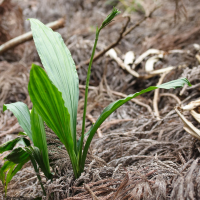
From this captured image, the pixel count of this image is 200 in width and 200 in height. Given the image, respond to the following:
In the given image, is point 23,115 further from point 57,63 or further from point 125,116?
point 125,116

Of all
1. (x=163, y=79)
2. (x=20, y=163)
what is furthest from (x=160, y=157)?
(x=163, y=79)

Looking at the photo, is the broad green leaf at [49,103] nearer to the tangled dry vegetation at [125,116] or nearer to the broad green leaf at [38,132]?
the broad green leaf at [38,132]

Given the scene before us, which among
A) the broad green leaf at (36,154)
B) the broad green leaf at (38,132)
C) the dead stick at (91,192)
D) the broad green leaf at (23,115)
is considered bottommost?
the dead stick at (91,192)

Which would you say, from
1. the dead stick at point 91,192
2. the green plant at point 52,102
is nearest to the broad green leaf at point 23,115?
the green plant at point 52,102

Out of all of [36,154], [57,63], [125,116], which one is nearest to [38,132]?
[36,154]

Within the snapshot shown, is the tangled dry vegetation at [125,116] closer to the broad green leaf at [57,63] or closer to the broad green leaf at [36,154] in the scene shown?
the broad green leaf at [36,154]

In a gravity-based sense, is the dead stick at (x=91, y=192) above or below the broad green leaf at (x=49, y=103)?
below

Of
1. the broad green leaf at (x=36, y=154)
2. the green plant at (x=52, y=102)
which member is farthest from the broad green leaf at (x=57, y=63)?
the broad green leaf at (x=36, y=154)

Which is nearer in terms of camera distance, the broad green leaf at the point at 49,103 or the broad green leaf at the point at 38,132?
the broad green leaf at the point at 49,103

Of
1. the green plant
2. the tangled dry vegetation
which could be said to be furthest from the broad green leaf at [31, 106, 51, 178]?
the tangled dry vegetation
